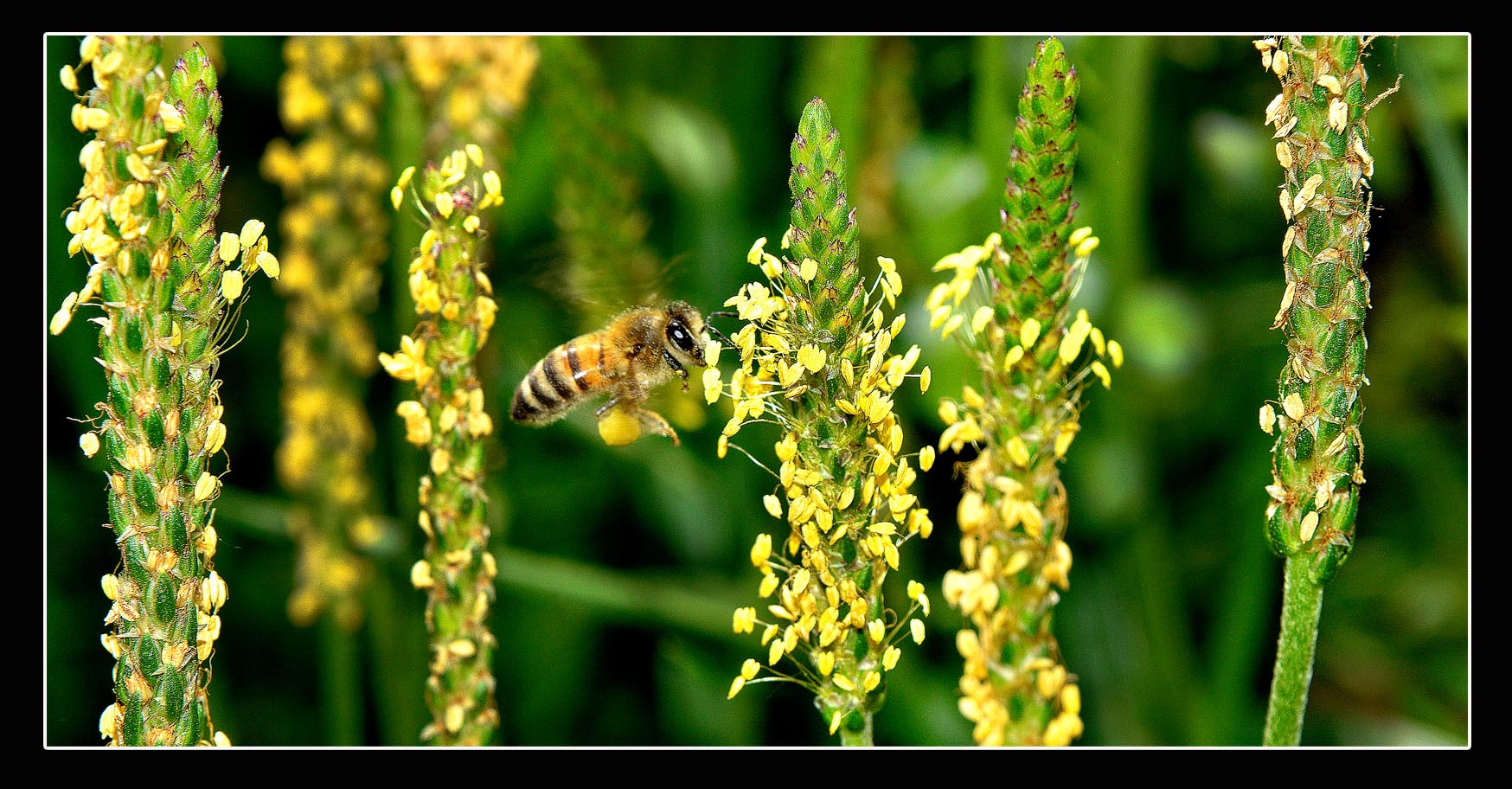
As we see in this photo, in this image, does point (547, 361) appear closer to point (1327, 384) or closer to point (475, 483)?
point (475, 483)

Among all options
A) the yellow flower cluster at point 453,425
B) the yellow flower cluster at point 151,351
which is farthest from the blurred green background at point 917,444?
the yellow flower cluster at point 151,351

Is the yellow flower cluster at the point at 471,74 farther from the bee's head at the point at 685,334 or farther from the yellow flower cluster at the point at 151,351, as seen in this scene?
the yellow flower cluster at the point at 151,351

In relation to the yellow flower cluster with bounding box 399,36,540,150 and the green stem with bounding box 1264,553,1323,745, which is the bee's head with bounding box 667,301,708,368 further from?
the green stem with bounding box 1264,553,1323,745

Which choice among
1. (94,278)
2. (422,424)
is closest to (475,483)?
(422,424)

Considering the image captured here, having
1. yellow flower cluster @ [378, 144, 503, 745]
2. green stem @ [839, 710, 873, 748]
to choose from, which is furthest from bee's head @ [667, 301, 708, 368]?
green stem @ [839, 710, 873, 748]

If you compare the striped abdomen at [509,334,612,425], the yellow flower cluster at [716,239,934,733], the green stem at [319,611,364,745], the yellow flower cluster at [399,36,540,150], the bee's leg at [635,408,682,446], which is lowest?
the green stem at [319,611,364,745]

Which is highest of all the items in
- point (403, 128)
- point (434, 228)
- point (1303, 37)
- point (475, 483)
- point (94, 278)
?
point (403, 128)


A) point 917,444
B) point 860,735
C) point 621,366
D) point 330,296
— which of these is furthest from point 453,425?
point 917,444
